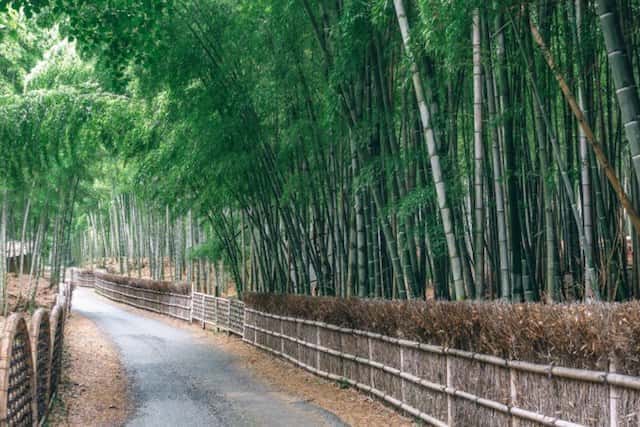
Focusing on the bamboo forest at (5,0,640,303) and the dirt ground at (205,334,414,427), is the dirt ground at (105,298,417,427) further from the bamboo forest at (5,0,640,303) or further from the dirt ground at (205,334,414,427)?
the bamboo forest at (5,0,640,303)

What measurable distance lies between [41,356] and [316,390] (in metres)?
2.99

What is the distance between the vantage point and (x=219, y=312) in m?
13.5

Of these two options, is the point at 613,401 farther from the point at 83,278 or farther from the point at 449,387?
the point at 83,278

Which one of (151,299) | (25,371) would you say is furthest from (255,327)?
(151,299)

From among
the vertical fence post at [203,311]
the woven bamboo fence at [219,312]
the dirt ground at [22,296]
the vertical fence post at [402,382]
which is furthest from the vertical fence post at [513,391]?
the dirt ground at [22,296]

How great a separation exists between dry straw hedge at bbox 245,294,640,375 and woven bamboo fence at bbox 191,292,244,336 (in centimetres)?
582

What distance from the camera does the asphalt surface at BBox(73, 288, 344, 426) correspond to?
5825 mm

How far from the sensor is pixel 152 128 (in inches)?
354

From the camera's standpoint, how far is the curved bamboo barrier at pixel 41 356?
188 inches

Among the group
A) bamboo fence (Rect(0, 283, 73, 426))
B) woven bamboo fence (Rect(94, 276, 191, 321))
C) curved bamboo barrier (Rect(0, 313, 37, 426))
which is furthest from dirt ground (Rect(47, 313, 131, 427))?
woven bamboo fence (Rect(94, 276, 191, 321))

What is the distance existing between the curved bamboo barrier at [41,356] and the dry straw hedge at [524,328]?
260 cm

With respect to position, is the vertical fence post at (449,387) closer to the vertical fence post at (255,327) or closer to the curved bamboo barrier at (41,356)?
the curved bamboo barrier at (41,356)

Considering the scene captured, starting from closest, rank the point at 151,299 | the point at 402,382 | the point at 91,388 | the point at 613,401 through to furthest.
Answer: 1. the point at 613,401
2. the point at 402,382
3. the point at 91,388
4. the point at 151,299

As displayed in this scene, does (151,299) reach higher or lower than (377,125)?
lower
